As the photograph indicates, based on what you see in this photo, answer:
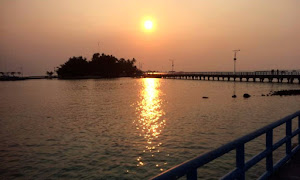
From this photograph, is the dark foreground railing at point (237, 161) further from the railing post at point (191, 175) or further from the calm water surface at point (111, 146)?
the calm water surface at point (111, 146)

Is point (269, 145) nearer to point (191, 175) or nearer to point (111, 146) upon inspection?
point (191, 175)

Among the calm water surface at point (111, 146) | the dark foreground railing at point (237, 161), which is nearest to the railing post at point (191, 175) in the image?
the dark foreground railing at point (237, 161)

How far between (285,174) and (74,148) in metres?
13.7

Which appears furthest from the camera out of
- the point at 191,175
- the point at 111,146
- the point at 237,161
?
the point at 111,146

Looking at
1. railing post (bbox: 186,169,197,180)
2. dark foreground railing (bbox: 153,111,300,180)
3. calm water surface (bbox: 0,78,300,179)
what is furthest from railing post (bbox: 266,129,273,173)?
calm water surface (bbox: 0,78,300,179)

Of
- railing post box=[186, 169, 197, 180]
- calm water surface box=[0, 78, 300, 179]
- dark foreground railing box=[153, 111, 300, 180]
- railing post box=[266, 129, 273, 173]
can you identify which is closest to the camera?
dark foreground railing box=[153, 111, 300, 180]

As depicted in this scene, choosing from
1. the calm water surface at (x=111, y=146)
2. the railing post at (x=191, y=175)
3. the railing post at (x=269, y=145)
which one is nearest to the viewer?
the railing post at (x=191, y=175)

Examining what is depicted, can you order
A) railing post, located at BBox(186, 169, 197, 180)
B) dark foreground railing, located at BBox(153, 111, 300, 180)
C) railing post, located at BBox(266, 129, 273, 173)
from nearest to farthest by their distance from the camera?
dark foreground railing, located at BBox(153, 111, 300, 180) → railing post, located at BBox(186, 169, 197, 180) → railing post, located at BBox(266, 129, 273, 173)

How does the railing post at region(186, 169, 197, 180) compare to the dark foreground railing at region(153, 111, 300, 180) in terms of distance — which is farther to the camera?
the railing post at region(186, 169, 197, 180)

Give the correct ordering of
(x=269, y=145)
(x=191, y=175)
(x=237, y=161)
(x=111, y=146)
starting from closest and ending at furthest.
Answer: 1. (x=191, y=175)
2. (x=237, y=161)
3. (x=269, y=145)
4. (x=111, y=146)

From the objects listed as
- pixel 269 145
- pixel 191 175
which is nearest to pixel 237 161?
pixel 191 175

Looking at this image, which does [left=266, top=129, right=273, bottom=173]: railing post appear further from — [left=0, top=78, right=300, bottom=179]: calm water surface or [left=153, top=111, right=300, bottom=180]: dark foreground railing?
[left=0, top=78, right=300, bottom=179]: calm water surface

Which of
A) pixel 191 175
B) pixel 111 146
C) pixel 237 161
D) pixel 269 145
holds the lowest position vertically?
pixel 111 146

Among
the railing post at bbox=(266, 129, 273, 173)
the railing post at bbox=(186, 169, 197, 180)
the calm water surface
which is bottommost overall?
the calm water surface
